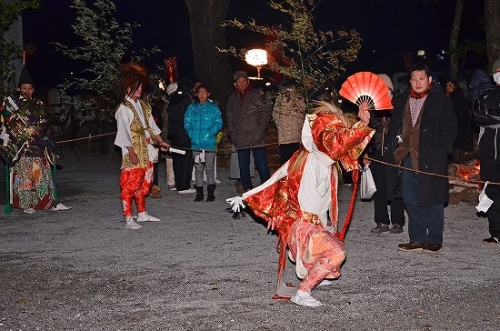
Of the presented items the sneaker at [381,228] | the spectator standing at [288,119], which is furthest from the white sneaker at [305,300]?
the spectator standing at [288,119]

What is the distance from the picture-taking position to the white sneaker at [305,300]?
18.0ft

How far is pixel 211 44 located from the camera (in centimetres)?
1770

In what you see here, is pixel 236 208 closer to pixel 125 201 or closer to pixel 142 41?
pixel 125 201

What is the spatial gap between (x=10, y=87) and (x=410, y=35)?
28136 mm

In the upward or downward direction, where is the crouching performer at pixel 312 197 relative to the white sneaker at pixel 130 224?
upward

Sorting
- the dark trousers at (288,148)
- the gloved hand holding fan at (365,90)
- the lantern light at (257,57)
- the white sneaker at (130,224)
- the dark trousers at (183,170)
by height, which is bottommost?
the white sneaker at (130,224)

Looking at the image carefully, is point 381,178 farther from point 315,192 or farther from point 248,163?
point 248,163

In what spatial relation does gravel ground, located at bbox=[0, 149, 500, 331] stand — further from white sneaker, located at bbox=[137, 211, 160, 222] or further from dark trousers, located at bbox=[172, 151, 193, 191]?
dark trousers, located at bbox=[172, 151, 193, 191]

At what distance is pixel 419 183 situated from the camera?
7.11 meters

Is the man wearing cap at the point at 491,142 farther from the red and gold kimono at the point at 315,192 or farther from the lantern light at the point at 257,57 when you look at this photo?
the lantern light at the point at 257,57

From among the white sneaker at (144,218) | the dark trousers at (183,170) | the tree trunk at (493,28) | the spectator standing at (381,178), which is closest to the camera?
the spectator standing at (381,178)

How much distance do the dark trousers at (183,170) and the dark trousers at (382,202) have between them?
4.21m

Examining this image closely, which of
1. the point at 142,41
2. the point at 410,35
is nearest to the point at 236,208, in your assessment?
the point at 142,41

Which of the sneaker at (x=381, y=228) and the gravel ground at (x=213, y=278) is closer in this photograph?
the gravel ground at (x=213, y=278)
